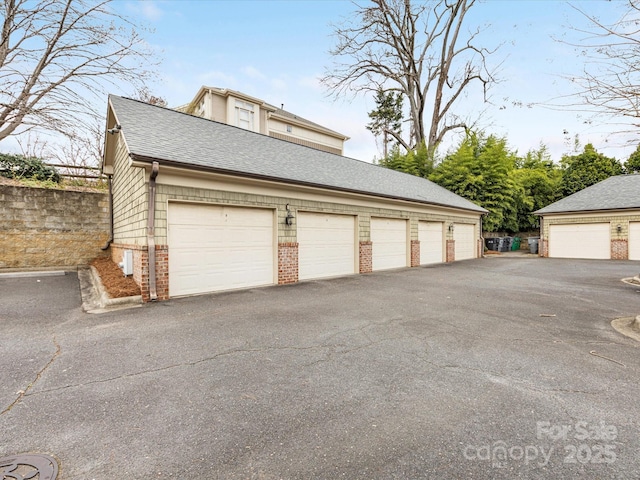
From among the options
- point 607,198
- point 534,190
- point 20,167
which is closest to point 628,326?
point 607,198

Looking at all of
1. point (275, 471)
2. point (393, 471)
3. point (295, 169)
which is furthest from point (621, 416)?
point (295, 169)

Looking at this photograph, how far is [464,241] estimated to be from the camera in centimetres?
1670

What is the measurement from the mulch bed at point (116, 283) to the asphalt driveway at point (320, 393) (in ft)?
2.63

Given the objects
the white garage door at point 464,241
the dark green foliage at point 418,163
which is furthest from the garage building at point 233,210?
the dark green foliage at point 418,163

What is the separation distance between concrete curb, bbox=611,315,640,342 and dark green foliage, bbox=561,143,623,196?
22618mm

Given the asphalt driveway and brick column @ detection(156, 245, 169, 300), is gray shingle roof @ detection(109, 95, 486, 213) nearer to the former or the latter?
brick column @ detection(156, 245, 169, 300)

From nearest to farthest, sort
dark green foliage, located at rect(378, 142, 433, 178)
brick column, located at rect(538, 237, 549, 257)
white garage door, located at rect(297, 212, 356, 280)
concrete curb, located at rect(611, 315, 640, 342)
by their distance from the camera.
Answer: concrete curb, located at rect(611, 315, 640, 342), white garage door, located at rect(297, 212, 356, 280), brick column, located at rect(538, 237, 549, 257), dark green foliage, located at rect(378, 142, 433, 178)

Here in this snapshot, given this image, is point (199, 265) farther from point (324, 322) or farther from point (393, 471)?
point (393, 471)

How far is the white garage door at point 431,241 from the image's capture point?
13609 millimetres

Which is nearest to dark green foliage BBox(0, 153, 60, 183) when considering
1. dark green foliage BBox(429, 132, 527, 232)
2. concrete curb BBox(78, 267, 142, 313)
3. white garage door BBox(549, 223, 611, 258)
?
concrete curb BBox(78, 267, 142, 313)

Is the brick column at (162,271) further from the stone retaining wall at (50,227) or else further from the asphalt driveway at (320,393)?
the stone retaining wall at (50,227)

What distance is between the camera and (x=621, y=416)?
2.34 m

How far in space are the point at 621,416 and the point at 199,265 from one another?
704 centimetres

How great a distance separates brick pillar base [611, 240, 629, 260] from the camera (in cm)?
1536
